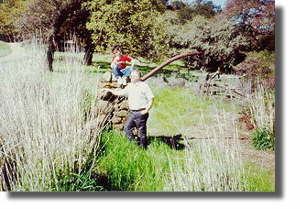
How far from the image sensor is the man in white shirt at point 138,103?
2949mm

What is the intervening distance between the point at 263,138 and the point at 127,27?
43.2 inches

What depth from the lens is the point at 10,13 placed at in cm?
298

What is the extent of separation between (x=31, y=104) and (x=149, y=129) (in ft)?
2.50

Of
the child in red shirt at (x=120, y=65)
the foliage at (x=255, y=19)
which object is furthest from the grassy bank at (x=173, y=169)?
the foliage at (x=255, y=19)

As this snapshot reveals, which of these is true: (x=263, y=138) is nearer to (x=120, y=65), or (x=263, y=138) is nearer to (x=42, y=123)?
(x=120, y=65)

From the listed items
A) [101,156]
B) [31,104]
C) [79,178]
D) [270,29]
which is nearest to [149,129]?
[101,156]

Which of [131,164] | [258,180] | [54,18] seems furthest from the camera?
[54,18]

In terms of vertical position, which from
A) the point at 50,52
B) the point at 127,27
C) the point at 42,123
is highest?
the point at 127,27

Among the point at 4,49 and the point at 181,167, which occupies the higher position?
the point at 4,49

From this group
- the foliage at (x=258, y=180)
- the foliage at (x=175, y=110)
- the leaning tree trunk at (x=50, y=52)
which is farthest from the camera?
the leaning tree trunk at (x=50, y=52)

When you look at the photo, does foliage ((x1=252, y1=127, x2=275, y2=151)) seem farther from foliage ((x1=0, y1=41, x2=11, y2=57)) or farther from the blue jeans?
foliage ((x1=0, y1=41, x2=11, y2=57))

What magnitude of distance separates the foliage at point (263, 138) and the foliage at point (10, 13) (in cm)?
168

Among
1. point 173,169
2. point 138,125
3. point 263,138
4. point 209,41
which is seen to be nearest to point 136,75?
point 138,125

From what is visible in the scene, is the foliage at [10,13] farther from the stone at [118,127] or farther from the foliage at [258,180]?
the foliage at [258,180]
